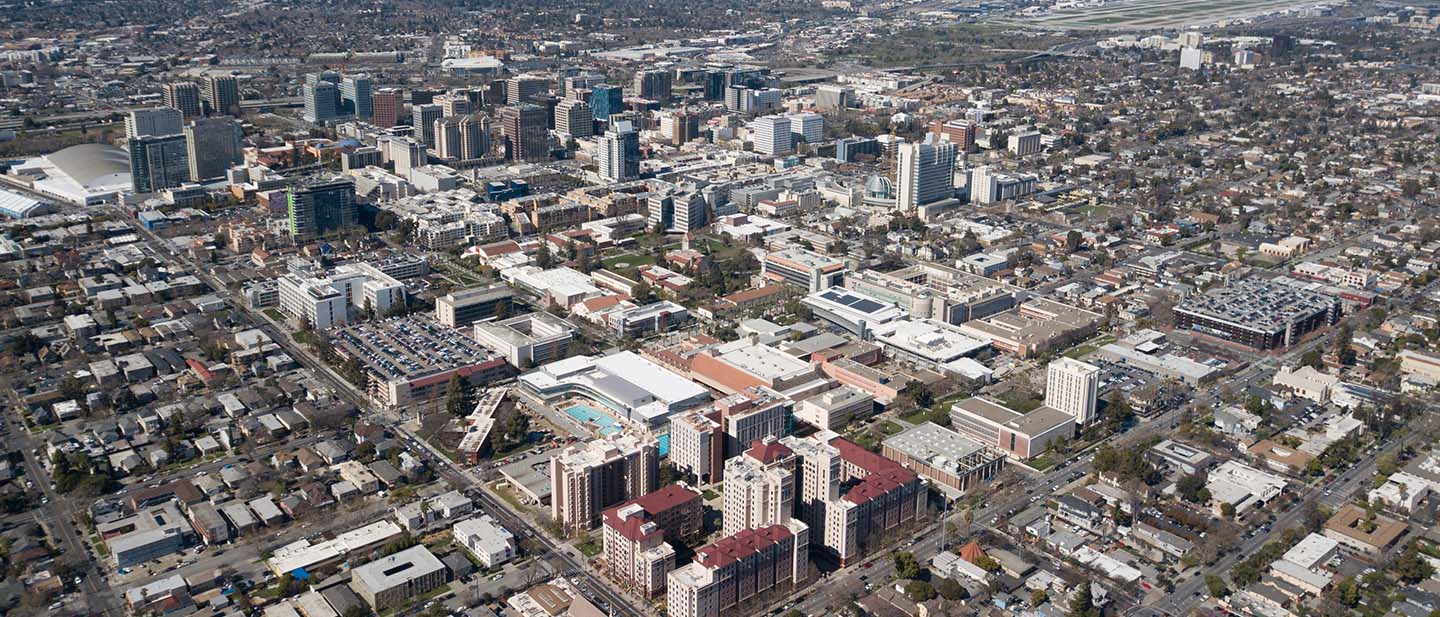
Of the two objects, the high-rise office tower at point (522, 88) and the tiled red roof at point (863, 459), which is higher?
the high-rise office tower at point (522, 88)

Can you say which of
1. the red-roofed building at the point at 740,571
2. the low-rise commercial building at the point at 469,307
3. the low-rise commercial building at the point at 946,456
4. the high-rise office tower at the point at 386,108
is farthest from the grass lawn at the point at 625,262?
the high-rise office tower at the point at 386,108

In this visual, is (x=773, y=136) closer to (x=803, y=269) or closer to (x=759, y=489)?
(x=803, y=269)

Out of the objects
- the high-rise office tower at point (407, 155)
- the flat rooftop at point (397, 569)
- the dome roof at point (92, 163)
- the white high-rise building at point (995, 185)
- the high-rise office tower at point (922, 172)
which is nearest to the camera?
the flat rooftop at point (397, 569)

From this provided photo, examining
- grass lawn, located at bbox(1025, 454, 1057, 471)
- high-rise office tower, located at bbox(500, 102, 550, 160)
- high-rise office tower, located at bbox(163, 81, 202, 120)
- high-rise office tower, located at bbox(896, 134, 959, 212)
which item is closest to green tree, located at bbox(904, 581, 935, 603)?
grass lawn, located at bbox(1025, 454, 1057, 471)

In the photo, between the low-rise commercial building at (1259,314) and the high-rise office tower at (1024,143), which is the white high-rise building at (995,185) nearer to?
the high-rise office tower at (1024,143)

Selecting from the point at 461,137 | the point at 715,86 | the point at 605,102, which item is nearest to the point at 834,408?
the point at 461,137

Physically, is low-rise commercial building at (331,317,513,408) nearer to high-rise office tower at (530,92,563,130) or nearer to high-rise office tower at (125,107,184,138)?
high-rise office tower at (125,107,184,138)
